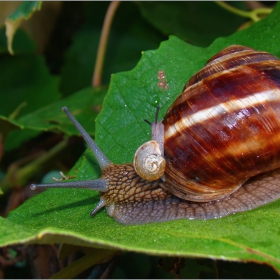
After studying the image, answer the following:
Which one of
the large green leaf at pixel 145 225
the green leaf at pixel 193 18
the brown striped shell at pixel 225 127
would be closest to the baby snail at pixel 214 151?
the brown striped shell at pixel 225 127

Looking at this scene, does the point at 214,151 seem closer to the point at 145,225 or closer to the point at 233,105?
the point at 233,105

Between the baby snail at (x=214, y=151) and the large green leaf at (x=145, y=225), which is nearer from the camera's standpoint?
the large green leaf at (x=145, y=225)

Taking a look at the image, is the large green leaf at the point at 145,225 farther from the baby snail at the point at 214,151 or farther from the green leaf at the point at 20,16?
the green leaf at the point at 20,16

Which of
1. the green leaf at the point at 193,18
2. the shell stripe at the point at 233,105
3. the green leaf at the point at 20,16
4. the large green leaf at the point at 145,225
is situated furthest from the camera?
the green leaf at the point at 193,18

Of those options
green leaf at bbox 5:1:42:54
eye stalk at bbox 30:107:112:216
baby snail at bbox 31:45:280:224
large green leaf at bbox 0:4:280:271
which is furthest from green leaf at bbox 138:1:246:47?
eye stalk at bbox 30:107:112:216

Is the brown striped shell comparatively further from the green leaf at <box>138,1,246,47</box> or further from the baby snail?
the green leaf at <box>138,1,246,47</box>

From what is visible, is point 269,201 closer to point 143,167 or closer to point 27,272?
point 143,167
